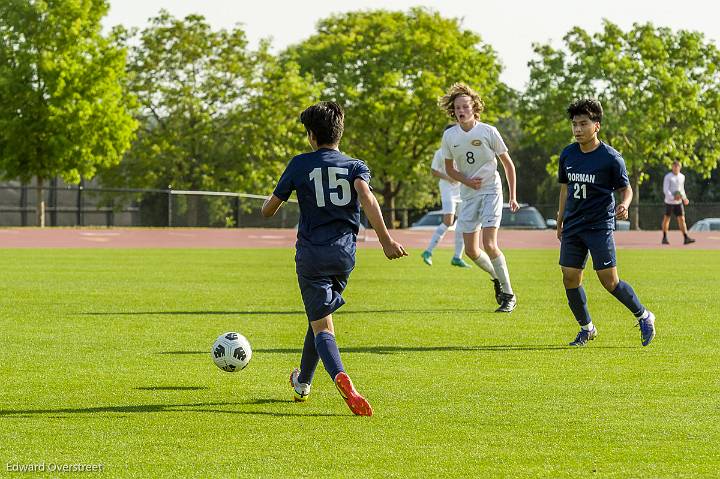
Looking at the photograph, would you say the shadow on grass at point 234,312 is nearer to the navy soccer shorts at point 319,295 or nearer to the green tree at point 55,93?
the navy soccer shorts at point 319,295

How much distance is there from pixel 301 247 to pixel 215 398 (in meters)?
0.98

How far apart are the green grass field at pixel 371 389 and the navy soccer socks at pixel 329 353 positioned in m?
0.22

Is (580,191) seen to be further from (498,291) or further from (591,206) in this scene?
(498,291)

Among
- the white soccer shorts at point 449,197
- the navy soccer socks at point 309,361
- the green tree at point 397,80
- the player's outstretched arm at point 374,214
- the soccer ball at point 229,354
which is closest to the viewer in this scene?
the player's outstretched arm at point 374,214

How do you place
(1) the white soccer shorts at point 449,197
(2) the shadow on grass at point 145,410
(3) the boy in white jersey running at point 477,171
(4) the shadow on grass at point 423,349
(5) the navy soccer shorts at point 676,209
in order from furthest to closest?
(5) the navy soccer shorts at point 676,209 < (1) the white soccer shorts at point 449,197 < (3) the boy in white jersey running at point 477,171 < (4) the shadow on grass at point 423,349 < (2) the shadow on grass at point 145,410

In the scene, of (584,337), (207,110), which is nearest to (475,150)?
(584,337)

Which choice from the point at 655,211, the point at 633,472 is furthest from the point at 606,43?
the point at 633,472

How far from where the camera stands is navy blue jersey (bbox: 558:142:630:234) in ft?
33.3

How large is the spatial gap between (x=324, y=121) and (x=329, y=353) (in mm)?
1216

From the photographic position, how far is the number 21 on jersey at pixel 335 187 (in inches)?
277

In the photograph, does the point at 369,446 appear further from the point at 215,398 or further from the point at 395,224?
the point at 395,224

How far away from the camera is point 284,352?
31.9 feet

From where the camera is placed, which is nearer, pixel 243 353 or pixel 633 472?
pixel 633 472

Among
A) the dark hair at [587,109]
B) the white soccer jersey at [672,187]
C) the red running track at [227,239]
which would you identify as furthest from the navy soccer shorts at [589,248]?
the red running track at [227,239]
